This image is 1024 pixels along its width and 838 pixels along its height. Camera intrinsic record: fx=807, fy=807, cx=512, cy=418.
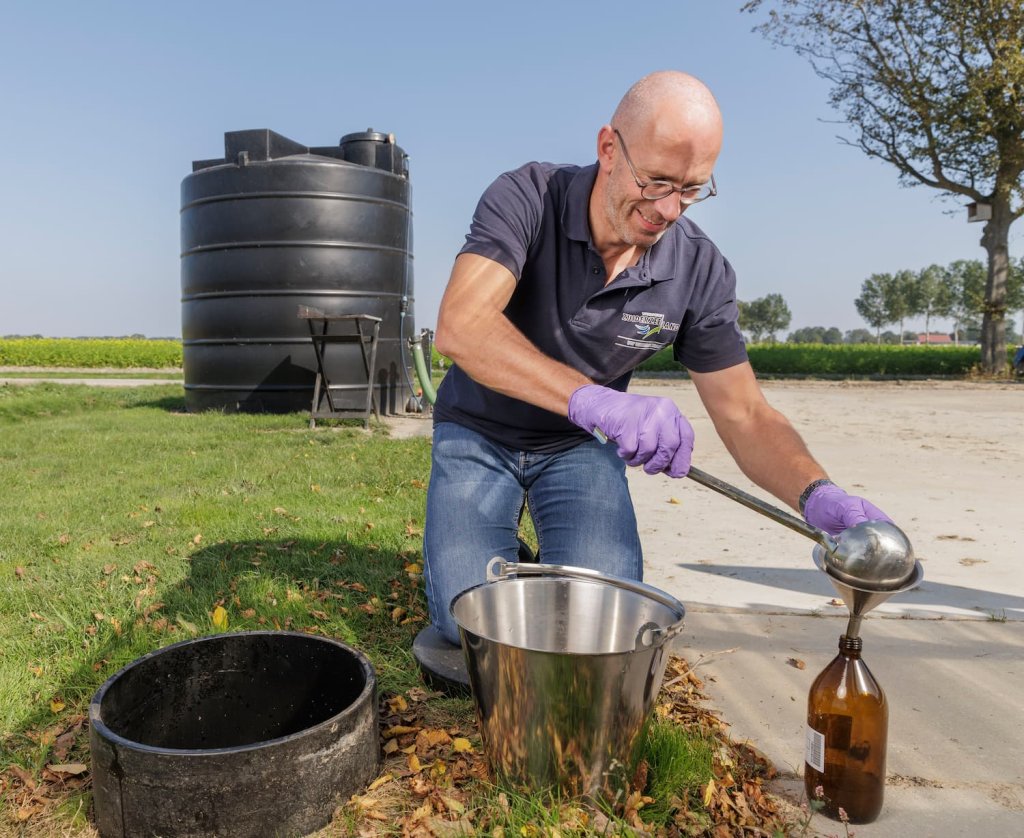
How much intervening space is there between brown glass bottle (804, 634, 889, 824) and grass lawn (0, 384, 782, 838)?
15 centimetres

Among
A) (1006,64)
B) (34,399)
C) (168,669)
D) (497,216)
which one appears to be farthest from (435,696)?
(1006,64)

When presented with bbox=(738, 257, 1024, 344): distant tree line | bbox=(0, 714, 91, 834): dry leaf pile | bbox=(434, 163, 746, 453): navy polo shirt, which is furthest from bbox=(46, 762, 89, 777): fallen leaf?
bbox=(738, 257, 1024, 344): distant tree line

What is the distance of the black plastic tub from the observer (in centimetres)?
148

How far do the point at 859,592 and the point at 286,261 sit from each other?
7881 mm

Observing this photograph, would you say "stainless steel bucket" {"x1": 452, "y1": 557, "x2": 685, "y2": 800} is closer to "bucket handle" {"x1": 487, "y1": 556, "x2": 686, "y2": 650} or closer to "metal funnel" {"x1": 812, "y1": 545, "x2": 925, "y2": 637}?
"bucket handle" {"x1": 487, "y1": 556, "x2": 686, "y2": 650}

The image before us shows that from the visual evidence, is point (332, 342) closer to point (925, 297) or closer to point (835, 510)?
point (835, 510)

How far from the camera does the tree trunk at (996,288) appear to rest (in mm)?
17859

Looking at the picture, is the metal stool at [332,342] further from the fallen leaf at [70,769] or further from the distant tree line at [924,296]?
the distant tree line at [924,296]

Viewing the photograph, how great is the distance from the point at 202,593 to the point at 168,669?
1122 millimetres

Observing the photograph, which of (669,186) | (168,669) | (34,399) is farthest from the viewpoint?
(34,399)

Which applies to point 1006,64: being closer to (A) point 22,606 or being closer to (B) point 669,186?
(B) point 669,186

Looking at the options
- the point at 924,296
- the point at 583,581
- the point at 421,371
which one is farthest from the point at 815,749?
the point at 924,296

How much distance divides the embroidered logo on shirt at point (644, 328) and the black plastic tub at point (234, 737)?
3.85 feet

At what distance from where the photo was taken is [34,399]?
34.0 ft
